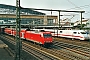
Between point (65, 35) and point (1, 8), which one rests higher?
point (1, 8)

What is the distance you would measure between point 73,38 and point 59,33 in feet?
32.7

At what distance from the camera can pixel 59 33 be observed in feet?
189

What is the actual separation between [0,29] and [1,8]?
43.4 meters

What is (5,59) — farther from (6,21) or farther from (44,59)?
(6,21)

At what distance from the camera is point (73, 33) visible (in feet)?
154

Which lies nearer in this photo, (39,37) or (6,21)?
(39,37)

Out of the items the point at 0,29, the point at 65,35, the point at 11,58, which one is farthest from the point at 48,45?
the point at 0,29

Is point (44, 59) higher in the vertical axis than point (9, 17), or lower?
lower

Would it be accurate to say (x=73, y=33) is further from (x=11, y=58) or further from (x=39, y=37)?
(x=11, y=58)

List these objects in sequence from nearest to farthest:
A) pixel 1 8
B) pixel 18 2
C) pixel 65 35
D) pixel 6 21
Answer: pixel 18 2
pixel 65 35
pixel 6 21
pixel 1 8

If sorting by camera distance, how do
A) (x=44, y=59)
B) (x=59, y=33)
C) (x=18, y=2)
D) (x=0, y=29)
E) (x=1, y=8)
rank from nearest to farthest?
(x=18, y=2)
(x=44, y=59)
(x=59, y=33)
(x=0, y=29)
(x=1, y=8)

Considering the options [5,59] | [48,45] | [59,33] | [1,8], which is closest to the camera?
[5,59]

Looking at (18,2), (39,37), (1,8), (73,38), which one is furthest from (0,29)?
(18,2)

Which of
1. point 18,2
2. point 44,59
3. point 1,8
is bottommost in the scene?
point 44,59
